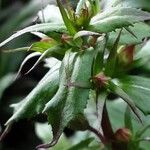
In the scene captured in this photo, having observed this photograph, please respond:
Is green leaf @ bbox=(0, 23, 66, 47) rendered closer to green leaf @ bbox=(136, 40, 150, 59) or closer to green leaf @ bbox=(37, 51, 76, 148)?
green leaf @ bbox=(37, 51, 76, 148)

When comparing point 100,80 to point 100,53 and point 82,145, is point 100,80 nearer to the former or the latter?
point 100,53

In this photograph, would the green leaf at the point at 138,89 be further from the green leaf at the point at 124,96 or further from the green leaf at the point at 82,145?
the green leaf at the point at 82,145

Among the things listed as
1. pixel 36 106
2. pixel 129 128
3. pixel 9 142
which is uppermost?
pixel 36 106

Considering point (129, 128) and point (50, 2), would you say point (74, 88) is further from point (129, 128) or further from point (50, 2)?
point (50, 2)

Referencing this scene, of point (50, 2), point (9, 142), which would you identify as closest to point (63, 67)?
point (50, 2)

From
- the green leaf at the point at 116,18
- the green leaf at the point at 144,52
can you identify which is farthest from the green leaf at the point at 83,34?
the green leaf at the point at 144,52

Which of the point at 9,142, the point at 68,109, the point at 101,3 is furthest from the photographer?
the point at 9,142

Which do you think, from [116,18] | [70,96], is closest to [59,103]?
[70,96]
